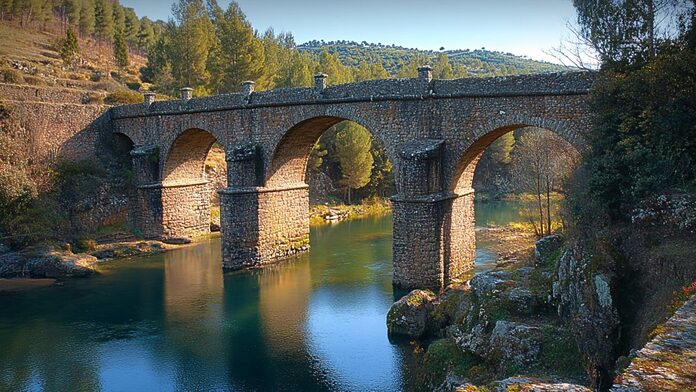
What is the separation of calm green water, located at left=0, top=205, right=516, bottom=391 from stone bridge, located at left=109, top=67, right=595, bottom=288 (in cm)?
168

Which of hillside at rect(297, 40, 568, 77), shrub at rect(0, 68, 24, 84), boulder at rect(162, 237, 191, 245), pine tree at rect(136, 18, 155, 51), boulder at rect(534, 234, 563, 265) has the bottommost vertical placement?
boulder at rect(162, 237, 191, 245)

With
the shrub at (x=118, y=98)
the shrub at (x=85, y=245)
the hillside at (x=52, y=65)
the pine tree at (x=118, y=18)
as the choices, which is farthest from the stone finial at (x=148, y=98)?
the pine tree at (x=118, y=18)

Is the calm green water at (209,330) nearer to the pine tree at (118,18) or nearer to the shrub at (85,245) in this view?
the shrub at (85,245)

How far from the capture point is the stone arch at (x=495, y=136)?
14.9 metres

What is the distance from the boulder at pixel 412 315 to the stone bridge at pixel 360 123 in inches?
120

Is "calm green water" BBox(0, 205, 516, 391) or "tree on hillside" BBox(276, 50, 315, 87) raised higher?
"tree on hillside" BBox(276, 50, 315, 87)

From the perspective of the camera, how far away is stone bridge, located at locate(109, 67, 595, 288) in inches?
643

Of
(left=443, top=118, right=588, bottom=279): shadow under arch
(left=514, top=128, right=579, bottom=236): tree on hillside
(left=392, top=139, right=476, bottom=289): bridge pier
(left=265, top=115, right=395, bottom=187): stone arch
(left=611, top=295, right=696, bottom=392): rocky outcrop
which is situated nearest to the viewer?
(left=611, top=295, right=696, bottom=392): rocky outcrop

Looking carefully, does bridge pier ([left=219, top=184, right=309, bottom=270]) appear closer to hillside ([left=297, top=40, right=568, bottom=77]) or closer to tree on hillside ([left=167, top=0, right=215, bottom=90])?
tree on hillside ([left=167, top=0, right=215, bottom=90])

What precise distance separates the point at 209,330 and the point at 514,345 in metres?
9.73

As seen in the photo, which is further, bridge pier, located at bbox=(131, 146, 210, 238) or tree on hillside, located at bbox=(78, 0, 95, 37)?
tree on hillside, located at bbox=(78, 0, 95, 37)

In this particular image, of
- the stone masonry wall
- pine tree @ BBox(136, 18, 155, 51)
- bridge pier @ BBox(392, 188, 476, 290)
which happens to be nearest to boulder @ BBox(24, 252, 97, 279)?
the stone masonry wall

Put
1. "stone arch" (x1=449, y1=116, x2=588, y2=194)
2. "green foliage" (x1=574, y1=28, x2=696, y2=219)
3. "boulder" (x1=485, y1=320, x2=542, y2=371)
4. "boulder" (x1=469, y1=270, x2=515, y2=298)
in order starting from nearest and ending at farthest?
"boulder" (x1=485, y1=320, x2=542, y2=371) < "green foliage" (x1=574, y1=28, x2=696, y2=219) < "boulder" (x1=469, y1=270, x2=515, y2=298) < "stone arch" (x1=449, y1=116, x2=588, y2=194)

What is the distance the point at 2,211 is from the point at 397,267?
16799mm
